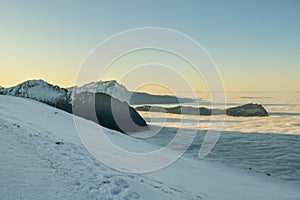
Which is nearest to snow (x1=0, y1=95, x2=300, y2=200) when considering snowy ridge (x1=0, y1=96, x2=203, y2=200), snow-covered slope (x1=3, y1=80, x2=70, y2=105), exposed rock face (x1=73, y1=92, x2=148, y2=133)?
snowy ridge (x1=0, y1=96, x2=203, y2=200)

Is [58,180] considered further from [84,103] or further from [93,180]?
[84,103]

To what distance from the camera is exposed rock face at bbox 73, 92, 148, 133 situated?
1068 inches

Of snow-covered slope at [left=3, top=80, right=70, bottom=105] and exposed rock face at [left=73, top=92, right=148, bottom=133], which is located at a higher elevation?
snow-covered slope at [left=3, top=80, right=70, bottom=105]

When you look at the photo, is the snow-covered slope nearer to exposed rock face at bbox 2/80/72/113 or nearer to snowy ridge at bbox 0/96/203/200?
exposed rock face at bbox 2/80/72/113

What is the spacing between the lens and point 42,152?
7988 mm

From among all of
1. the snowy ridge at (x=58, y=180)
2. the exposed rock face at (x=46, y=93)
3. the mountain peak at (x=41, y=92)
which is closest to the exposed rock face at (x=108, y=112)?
the exposed rock face at (x=46, y=93)

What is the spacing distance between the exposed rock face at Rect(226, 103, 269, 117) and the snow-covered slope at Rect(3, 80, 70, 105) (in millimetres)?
23922

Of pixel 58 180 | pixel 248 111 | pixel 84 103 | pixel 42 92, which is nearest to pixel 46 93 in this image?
pixel 42 92

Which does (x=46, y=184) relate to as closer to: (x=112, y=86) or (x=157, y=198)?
(x=157, y=198)

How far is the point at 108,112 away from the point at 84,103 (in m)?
2.95

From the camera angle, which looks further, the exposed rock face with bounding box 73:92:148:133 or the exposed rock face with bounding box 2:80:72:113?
the exposed rock face with bounding box 2:80:72:113

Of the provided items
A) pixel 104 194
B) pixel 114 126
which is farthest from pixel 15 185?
pixel 114 126

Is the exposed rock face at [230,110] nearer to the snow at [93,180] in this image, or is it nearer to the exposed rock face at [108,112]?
the exposed rock face at [108,112]

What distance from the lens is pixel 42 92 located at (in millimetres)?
29000
